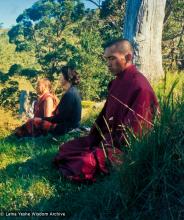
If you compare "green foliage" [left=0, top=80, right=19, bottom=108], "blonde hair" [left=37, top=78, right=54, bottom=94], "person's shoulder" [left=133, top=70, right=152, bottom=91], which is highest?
"person's shoulder" [left=133, top=70, right=152, bottom=91]

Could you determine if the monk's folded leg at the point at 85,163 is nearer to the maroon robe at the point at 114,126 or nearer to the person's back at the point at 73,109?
the maroon robe at the point at 114,126

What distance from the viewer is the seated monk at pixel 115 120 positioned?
15.6 feet

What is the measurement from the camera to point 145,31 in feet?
31.5

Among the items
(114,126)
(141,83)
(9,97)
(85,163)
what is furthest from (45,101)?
(9,97)

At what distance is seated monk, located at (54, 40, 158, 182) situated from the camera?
475cm

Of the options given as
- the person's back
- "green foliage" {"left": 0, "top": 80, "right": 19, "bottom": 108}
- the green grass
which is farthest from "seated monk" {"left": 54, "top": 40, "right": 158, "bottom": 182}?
"green foliage" {"left": 0, "top": 80, "right": 19, "bottom": 108}

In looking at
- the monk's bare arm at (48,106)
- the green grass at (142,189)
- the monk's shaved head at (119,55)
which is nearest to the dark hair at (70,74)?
the monk's bare arm at (48,106)

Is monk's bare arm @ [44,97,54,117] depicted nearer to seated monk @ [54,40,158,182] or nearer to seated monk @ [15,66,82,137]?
seated monk @ [15,66,82,137]

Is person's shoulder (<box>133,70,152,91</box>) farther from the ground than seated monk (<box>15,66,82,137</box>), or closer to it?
farther from the ground

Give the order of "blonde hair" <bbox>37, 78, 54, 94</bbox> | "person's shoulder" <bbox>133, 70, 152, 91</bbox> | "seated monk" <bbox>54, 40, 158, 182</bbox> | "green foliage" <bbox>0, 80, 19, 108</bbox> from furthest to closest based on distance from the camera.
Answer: "green foliage" <bbox>0, 80, 19, 108</bbox>
"blonde hair" <bbox>37, 78, 54, 94</bbox>
"person's shoulder" <bbox>133, 70, 152, 91</bbox>
"seated monk" <bbox>54, 40, 158, 182</bbox>

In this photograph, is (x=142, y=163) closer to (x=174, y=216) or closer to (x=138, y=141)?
(x=138, y=141)

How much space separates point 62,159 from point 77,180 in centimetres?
56

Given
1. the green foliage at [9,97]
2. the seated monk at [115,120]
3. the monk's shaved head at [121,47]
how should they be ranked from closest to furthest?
the seated monk at [115,120], the monk's shaved head at [121,47], the green foliage at [9,97]

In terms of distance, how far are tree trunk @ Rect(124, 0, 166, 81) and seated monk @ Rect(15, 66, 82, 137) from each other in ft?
7.73
